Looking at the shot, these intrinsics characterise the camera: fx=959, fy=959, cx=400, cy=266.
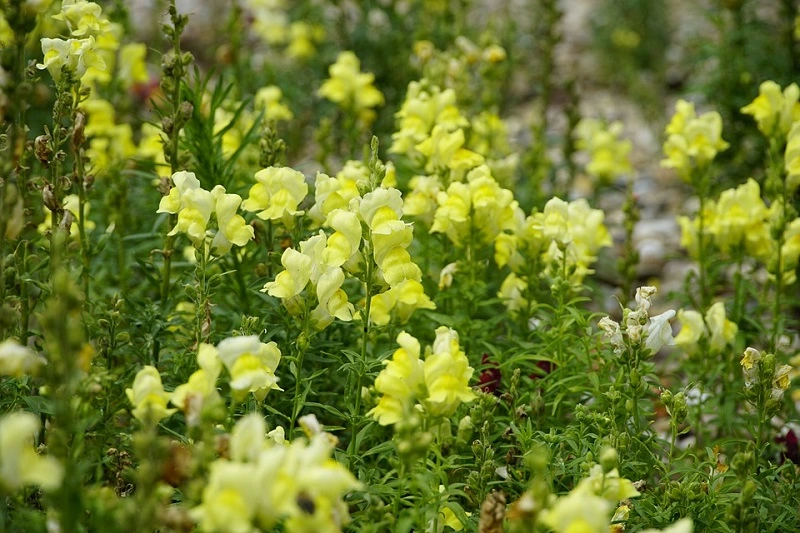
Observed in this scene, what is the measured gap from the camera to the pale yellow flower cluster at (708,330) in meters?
3.19

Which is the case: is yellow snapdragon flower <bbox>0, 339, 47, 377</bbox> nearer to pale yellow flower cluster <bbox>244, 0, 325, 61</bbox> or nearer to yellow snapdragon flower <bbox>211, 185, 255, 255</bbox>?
yellow snapdragon flower <bbox>211, 185, 255, 255</bbox>

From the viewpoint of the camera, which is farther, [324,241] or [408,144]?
[408,144]

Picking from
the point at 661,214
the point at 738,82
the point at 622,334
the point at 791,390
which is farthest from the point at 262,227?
the point at 661,214

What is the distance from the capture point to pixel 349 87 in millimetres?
4570

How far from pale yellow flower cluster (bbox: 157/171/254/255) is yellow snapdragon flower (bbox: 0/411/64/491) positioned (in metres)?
0.92

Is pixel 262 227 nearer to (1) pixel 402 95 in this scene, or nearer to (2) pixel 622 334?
(2) pixel 622 334

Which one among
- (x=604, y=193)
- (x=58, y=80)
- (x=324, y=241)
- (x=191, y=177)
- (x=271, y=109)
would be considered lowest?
(x=324, y=241)

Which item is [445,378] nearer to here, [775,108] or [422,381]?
[422,381]

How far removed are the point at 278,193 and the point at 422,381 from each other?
0.85 meters

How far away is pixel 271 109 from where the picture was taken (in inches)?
172

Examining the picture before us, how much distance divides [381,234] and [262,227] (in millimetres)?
783

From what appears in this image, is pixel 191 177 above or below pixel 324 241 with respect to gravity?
above

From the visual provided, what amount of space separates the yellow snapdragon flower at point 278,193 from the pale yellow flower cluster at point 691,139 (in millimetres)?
1580

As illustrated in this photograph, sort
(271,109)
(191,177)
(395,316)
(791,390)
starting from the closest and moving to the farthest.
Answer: (191,177), (395,316), (791,390), (271,109)
